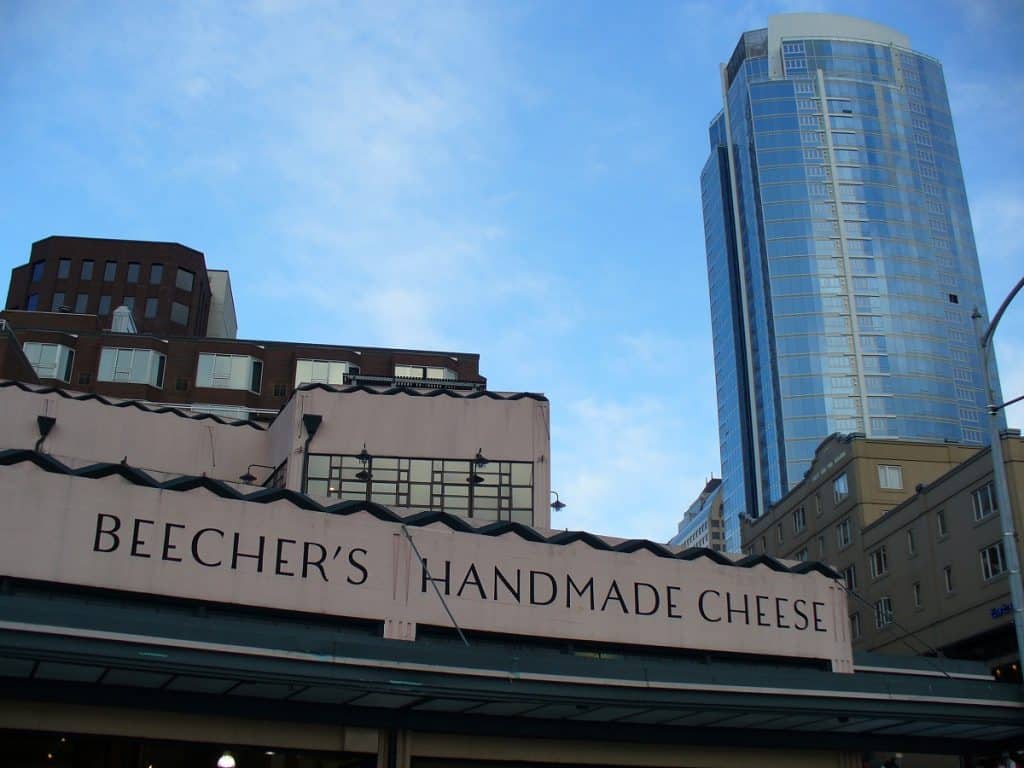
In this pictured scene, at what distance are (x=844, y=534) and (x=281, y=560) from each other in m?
52.4

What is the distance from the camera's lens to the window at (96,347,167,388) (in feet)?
200

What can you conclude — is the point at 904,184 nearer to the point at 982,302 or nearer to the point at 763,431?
the point at 982,302

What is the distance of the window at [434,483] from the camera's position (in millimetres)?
32656

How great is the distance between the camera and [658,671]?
21906 mm

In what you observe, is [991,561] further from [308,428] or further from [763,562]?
[308,428]

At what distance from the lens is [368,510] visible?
24.2 meters

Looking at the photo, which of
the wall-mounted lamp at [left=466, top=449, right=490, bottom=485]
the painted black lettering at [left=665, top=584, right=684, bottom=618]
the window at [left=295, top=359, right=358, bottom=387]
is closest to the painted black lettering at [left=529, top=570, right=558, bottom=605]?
the painted black lettering at [left=665, top=584, right=684, bottom=618]

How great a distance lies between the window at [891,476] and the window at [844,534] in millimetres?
3164

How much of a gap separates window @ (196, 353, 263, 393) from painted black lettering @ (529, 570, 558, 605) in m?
39.5

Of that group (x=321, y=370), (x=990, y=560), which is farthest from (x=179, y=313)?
(x=990, y=560)

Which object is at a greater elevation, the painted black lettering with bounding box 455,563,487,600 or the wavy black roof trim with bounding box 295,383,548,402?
the wavy black roof trim with bounding box 295,383,548,402

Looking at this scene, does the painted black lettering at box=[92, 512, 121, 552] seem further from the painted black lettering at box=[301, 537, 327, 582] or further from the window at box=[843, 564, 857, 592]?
the window at box=[843, 564, 857, 592]

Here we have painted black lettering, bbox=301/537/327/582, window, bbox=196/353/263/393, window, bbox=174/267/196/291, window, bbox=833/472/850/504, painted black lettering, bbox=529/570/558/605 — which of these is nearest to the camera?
painted black lettering, bbox=301/537/327/582

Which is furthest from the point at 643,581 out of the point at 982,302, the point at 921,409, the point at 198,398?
the point at 982,302
